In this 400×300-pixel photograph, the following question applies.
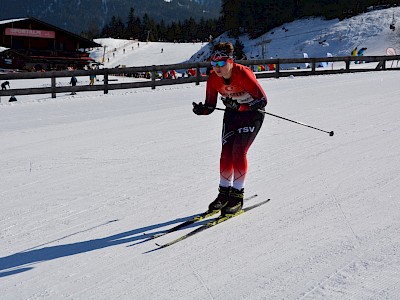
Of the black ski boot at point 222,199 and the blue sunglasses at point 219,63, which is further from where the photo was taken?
the black ski boot at point 222,199

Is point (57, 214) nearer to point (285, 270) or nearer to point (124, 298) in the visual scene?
point (124, 298)

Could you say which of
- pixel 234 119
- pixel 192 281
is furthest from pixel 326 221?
pixel 192 281

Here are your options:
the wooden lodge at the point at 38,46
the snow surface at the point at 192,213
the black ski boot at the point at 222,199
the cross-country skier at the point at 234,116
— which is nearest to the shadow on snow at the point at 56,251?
the snow surface at the point at 192,213

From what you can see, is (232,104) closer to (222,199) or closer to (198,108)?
(198,108)

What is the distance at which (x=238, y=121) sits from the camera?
4785 mm

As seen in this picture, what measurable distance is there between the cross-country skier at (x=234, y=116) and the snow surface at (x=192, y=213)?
0.28 meters

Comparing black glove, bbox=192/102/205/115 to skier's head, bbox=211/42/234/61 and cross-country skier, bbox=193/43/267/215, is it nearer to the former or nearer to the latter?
cross-country skier, bbox=193/43/267/215

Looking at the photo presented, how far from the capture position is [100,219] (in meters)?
4.73

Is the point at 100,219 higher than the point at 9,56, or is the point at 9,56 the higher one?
the point at 9,56

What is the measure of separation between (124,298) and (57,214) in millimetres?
1938

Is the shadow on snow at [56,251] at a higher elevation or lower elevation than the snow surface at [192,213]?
lower

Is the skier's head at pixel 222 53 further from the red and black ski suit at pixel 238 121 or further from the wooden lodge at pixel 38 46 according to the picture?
the wooden lodge at pixel 38 46

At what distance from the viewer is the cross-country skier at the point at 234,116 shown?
467 centimetres

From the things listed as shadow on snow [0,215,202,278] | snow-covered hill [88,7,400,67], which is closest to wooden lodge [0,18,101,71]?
snow-covered hill [88,7,400,67]
